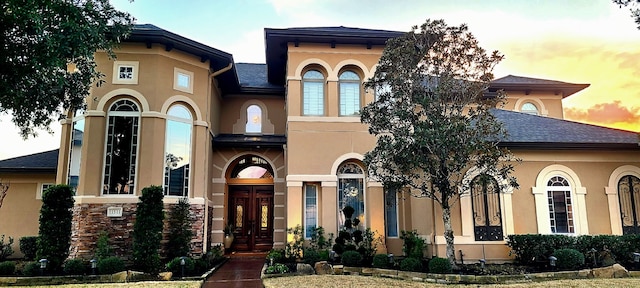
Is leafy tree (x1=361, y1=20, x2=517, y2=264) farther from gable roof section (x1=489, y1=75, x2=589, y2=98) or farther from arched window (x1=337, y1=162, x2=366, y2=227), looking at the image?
gable roof section (x1=489, y1=75, x2=589, y2=98)

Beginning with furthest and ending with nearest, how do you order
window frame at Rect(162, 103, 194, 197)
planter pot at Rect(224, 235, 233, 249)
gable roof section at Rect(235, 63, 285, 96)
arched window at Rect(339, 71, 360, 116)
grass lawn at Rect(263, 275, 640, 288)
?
gable roof section at Rect(235, 63, 285, 96)
planter pot at Rect(224, 235, 233, 249)
arched window at Rect(339, 71, 360, 116)
window frame at Rect(162, 103, 194, 197)
grass lawn at Rect(263, 275, 640, 288)

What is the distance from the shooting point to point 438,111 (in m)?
9.87

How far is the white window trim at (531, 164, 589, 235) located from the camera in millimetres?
11398

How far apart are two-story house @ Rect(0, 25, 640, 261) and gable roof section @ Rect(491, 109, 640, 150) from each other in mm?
41

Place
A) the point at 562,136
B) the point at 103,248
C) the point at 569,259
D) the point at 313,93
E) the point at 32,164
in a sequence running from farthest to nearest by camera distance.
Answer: the point at 32,164, the point at 313,93, the point at 562,136, the point at 103,248, the point at 569,259

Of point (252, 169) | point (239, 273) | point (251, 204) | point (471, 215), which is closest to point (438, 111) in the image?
point (471, 215)

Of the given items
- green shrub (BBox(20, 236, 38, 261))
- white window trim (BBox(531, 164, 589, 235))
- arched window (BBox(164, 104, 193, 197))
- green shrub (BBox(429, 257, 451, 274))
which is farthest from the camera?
green shrub (BBox(20, 236, 38, 261))

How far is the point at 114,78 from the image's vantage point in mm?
12125

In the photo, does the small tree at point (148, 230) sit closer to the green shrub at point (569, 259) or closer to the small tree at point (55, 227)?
the small tree at point (55, 227)

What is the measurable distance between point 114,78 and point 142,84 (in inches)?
33.2

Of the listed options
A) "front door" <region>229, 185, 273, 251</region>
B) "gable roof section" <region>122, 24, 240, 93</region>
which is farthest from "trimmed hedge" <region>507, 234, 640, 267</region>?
"gable roof section" <region>122, 24, 240, 93</region>

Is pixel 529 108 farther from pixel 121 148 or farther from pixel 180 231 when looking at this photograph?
pixel 121 148

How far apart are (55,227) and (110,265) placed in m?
2.01

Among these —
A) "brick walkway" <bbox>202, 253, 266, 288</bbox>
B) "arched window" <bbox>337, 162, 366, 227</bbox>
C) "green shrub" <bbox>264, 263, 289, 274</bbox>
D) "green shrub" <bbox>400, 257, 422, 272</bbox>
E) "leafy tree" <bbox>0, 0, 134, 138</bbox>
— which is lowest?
"brick walkway" <bbox>202, 253, 266, 288</bbox>
